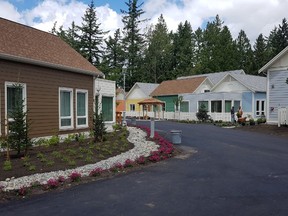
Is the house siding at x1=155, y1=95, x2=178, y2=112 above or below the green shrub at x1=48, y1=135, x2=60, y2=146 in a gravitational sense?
above

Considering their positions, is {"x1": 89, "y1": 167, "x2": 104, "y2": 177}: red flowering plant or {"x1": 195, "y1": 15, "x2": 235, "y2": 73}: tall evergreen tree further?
{"x1": 195, "y1": 15, "x2": 235, "y2": 73}: tall evergreen tree

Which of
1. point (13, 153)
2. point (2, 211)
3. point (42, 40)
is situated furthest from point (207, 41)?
point (2, 211)

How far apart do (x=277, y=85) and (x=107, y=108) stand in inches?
533

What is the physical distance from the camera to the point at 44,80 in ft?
46.8

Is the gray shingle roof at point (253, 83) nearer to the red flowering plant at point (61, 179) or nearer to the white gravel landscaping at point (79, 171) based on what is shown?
the white gravel landscaping at point (79, 171)

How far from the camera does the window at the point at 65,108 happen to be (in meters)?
15.5

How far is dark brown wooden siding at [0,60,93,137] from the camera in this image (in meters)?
12.4

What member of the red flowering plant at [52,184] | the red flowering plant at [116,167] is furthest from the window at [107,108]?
the red flowering plant at [52,184]

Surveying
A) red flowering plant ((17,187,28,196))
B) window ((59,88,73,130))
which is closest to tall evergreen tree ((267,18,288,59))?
window ((59,88,73,130))

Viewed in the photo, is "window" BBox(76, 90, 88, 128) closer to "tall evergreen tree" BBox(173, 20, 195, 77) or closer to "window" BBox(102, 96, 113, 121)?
"window" BBox(102, 96, 113, 121)

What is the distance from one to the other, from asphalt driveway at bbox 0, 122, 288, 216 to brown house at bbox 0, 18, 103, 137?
6.25 metres

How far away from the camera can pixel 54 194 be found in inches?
262

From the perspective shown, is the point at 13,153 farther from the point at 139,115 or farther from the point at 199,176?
the point at 139,115

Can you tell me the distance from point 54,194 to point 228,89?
1232 inches
